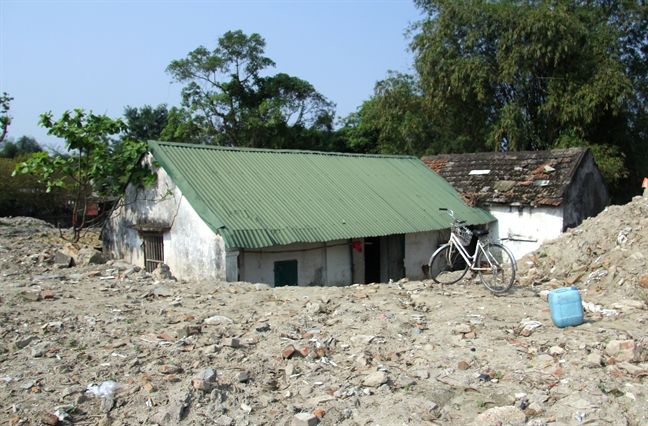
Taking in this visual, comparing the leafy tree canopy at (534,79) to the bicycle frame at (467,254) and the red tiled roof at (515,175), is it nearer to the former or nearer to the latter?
the red tiled roof at (515,175)

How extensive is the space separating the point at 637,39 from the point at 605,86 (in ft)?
20.5

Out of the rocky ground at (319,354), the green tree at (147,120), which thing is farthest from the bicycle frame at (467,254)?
the green tree at (147,120)

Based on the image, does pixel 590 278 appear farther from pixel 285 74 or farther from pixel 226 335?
pixel 285 74

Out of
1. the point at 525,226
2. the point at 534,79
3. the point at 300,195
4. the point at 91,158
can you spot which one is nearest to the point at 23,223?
the point at 91,158

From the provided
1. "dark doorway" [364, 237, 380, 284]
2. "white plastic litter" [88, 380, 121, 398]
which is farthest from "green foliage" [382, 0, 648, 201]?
"white plastic litter" [88, 380, 121, 398]

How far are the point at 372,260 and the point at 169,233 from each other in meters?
5.51

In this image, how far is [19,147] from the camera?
1831 inches

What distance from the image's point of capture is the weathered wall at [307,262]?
10859mm

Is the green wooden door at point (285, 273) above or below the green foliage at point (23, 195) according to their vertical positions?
below

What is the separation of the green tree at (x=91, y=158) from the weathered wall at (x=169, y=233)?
31cm

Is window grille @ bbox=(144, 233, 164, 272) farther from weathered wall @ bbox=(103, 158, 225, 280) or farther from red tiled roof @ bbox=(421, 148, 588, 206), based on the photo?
red tiled roof @ bbox=(421, 148, 588, 206)

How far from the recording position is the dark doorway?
13891mm

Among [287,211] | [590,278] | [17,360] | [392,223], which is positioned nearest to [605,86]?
[392,223]

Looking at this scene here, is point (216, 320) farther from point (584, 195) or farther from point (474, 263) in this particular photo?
point (584, 195)
